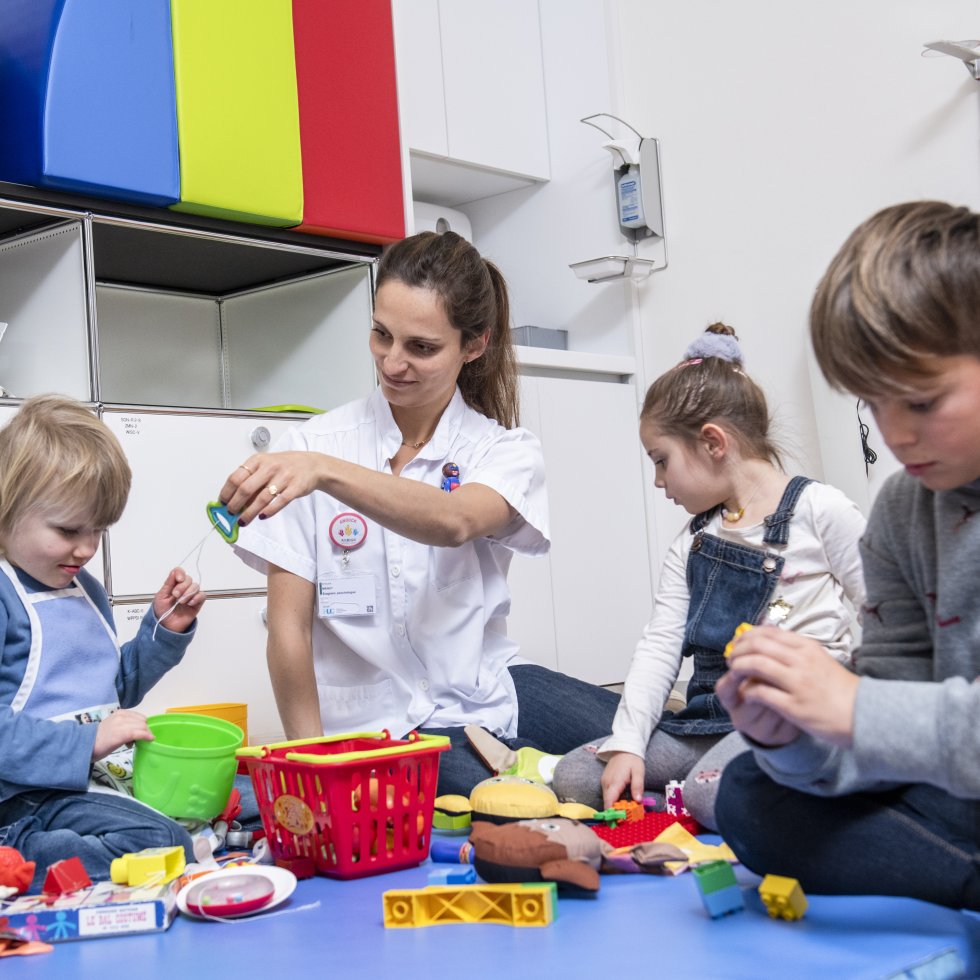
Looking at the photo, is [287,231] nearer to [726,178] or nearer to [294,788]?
[726,178]

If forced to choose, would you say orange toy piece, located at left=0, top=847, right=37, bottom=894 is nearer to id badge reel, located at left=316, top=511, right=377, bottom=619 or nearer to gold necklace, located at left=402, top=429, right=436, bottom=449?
id badge reel, located at left=316, top=511, right=377, bottom=619

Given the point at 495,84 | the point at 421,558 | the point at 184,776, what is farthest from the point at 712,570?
the point at 495,84

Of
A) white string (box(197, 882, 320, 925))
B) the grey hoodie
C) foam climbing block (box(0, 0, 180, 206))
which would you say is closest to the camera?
the grey hoodie

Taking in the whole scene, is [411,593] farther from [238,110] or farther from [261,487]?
[238,110]

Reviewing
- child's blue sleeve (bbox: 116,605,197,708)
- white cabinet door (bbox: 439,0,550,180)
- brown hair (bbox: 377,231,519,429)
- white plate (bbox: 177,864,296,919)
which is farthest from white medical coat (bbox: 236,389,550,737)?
white cabinet door (bbox: 439,0,550,180)

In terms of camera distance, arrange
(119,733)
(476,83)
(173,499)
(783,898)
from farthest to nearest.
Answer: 1. (476,83)
2. (173,499)
3. (119,733)
4. (783,898)

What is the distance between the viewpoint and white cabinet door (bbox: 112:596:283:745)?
6.58ft

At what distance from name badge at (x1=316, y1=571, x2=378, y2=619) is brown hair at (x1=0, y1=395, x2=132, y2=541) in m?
0.35

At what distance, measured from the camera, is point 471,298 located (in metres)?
1.70

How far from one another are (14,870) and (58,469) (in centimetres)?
42

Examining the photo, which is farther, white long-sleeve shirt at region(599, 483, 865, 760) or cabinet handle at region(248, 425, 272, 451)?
cabinet handle at region(248, 425, 272, 451)

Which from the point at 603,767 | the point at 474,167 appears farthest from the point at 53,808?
the point at 474,167

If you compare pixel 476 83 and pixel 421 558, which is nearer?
pixel 421 558

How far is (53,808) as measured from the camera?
126cm
